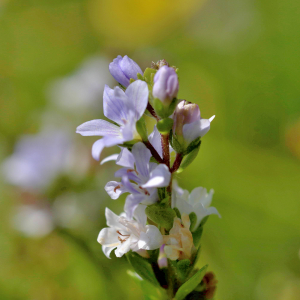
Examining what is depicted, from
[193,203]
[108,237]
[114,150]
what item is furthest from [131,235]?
[114,150]

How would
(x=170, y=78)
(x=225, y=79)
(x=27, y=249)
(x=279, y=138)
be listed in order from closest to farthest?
(x=170, y=78), (x=27, y=249), (x=279, y=138), (x=225, y=79)

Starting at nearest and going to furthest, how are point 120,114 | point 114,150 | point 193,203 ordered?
point 120,114
point 193,203
point 114,150

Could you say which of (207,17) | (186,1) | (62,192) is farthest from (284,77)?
(62,192)

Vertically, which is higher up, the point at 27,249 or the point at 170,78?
the point at 170,78

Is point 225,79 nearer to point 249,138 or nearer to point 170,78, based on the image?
point 249,138

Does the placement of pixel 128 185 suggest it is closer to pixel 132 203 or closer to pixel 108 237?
pixel 132 203

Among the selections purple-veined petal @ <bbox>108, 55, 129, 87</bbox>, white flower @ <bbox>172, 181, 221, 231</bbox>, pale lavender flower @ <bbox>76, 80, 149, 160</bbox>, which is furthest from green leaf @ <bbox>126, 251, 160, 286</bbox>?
purple-veined petal @ <bbox>108, 55, 129, 87</bbox>
